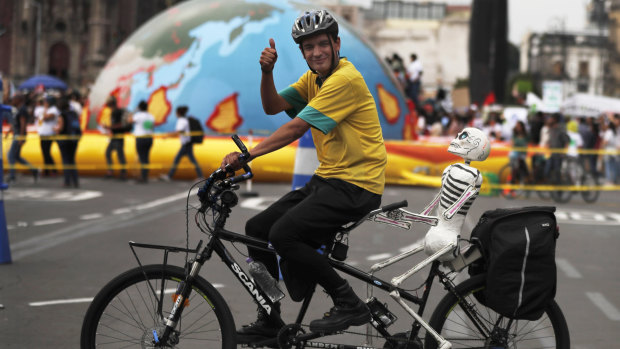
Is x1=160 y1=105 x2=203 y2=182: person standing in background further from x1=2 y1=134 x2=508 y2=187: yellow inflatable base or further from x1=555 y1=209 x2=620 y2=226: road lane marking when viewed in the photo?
x1=555 y1=209 x2=620 y2=226: road lane marking

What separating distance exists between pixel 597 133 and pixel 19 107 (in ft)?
51.1

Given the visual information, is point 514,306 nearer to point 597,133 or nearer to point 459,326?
point 459,326

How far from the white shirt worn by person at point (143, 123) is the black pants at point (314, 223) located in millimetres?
16316

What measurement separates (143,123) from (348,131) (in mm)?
16534

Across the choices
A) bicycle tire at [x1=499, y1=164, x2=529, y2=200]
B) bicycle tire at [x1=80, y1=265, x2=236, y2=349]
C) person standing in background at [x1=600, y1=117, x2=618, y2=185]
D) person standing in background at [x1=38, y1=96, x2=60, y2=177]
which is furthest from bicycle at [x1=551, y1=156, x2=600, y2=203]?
bicycle tire at [x1=80, y1=265, x2=236, y2=349]

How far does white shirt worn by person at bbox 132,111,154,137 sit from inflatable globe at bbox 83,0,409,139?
893 mm

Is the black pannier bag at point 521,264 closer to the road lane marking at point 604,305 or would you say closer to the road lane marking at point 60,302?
the road lane marking at point 604,305

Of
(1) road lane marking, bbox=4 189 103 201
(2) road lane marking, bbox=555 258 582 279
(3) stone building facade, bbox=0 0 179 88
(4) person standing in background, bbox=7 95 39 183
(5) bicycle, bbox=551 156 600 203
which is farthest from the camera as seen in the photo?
(3) stone building facade, bbox=0 0 179 88

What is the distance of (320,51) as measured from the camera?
4.80 m

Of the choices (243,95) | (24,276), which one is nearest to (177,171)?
(243,95)

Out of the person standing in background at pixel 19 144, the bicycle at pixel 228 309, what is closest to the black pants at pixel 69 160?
the person standing in background at pixel 19 144

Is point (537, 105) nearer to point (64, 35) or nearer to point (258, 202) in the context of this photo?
point (258, 202)

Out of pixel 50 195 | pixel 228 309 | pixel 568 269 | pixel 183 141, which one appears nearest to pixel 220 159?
pixel 183 141

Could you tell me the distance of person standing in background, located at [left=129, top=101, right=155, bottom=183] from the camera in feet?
67.1
